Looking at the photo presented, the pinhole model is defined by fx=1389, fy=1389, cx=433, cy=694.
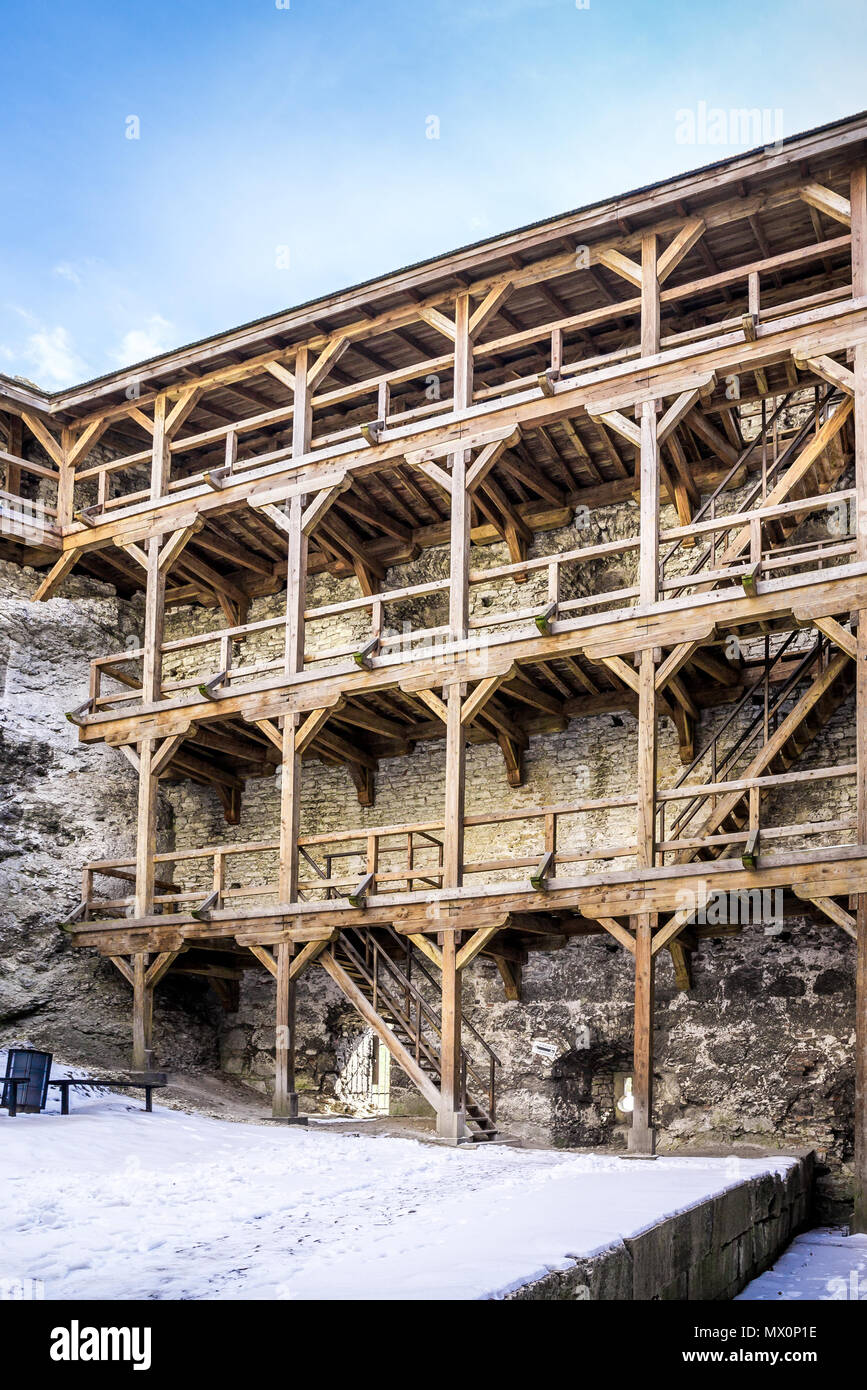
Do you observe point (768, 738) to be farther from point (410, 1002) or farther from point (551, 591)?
point (410, 1002)

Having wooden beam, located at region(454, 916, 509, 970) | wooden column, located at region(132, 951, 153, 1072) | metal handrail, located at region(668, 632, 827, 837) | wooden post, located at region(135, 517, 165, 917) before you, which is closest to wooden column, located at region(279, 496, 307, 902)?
wooden post, located at region(135, 517, 165, 917)

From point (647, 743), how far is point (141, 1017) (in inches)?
302

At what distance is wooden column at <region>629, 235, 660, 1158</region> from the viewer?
13.5 m

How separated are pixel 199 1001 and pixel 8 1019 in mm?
2994

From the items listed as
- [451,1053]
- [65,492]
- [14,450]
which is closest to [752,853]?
[451,1053]

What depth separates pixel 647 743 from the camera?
46.8 feet

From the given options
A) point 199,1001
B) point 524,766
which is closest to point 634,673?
point 524,766

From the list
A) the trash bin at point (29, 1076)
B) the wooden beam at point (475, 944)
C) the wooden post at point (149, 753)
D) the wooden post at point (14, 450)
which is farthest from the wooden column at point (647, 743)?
the wooden post at point (14, 450)

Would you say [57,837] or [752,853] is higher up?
[57,837]

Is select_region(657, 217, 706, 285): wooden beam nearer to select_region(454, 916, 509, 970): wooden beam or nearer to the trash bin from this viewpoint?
select_region(454, 916, 509, 970): wooden beam

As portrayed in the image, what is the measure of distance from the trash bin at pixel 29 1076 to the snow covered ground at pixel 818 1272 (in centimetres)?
716

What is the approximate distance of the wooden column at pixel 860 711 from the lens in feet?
40.4

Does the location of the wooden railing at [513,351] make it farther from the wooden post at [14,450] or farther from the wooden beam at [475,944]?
the wooden beam at [475,944]
